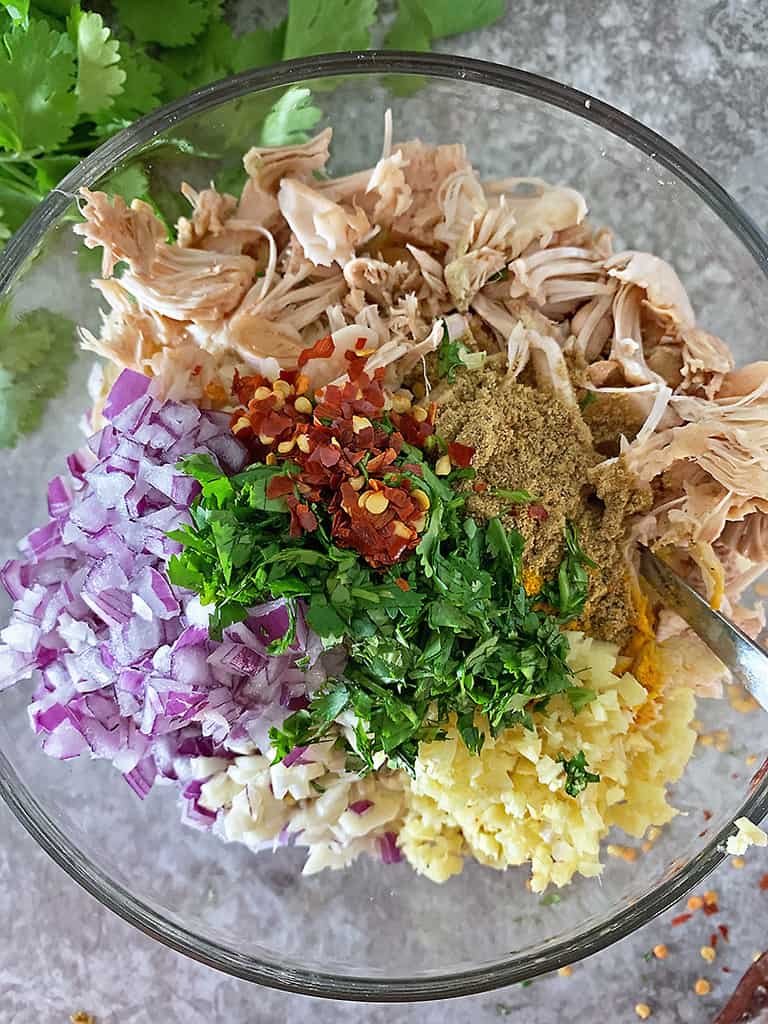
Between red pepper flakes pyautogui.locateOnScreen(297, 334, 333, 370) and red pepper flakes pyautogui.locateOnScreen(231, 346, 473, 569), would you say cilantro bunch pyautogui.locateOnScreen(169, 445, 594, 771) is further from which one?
red pepper flakes pyautogui.locateOnScreen(297, 334, 333, 370)

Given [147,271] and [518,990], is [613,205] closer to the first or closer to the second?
[147,271]

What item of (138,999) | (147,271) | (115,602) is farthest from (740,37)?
(138,999)

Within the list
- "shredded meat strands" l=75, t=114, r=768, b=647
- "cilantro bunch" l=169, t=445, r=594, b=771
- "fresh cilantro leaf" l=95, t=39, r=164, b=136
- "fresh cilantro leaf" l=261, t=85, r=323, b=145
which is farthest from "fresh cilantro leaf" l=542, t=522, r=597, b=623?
"fresh cilantro leaf" l=95, t=39, r=164, b=136

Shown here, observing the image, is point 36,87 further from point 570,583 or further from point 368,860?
point 368,860

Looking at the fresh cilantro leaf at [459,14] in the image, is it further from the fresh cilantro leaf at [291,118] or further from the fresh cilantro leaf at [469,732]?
the fresh cilantro leaf at [469,732]

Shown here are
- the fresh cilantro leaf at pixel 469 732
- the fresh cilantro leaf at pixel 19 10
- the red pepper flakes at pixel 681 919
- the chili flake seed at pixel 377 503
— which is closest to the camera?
the chili flake seed at pixel 377 503

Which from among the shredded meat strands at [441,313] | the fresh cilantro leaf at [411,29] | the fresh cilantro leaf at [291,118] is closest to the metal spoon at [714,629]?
the shredded meat strands at [441,313]

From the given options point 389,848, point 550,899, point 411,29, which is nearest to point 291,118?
point 411,29
